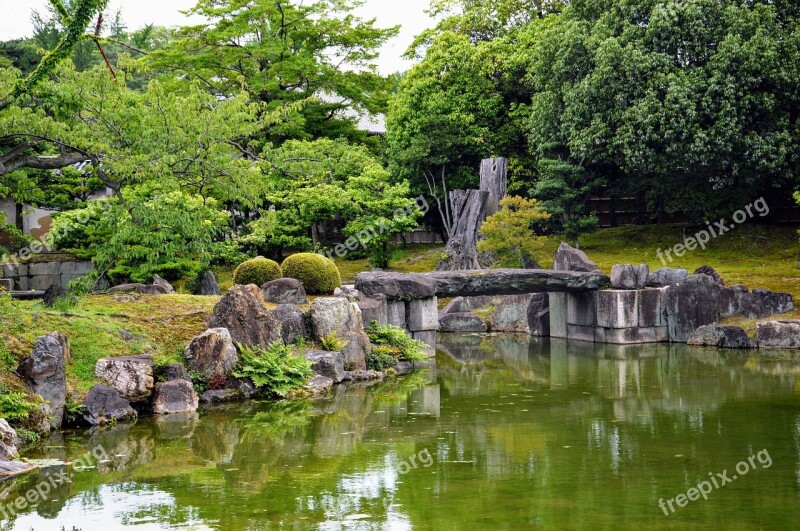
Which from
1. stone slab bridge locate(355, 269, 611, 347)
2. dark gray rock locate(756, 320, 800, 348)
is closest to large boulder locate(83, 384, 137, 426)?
stone slab bridge locate(355, 269, 611, 347)

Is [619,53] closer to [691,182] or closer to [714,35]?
[714,35]

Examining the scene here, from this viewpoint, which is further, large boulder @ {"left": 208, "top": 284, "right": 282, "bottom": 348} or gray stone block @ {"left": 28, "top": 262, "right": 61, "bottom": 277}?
gray stone block @ {"left": 28, "top": 262, "right": 61, "bottom": 277}

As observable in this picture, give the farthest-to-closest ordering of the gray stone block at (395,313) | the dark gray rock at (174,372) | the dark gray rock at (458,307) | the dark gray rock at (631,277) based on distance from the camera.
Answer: the dark gray rock at (458,307) < the dark gray rock at (631,277) < the gray stone block at (395,313) < the dark gray rock at (174,372)

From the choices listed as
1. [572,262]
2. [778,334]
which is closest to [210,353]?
[572,262]

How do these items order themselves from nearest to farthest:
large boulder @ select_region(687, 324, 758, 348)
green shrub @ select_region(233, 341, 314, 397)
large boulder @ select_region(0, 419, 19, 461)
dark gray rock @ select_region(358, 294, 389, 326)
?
large boulder @ select_region(0, 419, 19, 461) < green shrub @ select_region(233, 341, 314, 397) < dark gray rock @ select_region(358, 294, 389, 326) < large boulder @ select_region(687, 324, 758, 348)

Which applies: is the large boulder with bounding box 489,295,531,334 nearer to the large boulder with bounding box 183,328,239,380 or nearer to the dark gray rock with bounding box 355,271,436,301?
the dark gray rock with bounding box 355,271,436,301

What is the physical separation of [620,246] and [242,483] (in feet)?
75.3

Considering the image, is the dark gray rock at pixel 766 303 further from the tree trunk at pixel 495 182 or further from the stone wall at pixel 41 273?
the stone wall at pixel 41 273

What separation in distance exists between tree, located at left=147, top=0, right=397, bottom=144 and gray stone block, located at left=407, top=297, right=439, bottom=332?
11449 millimetres

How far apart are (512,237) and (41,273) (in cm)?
1488

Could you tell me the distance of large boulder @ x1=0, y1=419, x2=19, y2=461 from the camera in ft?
34.4

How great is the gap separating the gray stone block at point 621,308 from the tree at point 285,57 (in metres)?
12.8

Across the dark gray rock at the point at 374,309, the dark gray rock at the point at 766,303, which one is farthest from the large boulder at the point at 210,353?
the dark gray rock at the point at 766,303

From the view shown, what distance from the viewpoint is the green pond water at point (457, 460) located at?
8.35 meters
